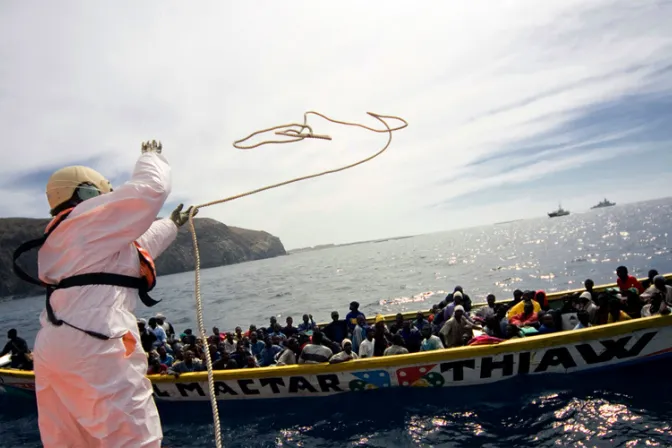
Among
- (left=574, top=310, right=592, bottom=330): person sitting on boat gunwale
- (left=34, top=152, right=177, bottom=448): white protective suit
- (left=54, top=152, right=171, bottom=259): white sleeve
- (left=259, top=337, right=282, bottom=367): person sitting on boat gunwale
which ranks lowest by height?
(left=259, top=337, right=282, bottom=367): person sitting on boat gunwale

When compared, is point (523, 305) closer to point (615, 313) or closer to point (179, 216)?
point (615, 313)

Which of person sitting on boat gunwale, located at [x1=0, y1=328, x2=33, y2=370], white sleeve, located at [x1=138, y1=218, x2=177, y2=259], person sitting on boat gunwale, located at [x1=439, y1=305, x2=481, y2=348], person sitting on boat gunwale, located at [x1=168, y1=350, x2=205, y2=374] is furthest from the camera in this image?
person sitting on boat gunwale, located at [x1=0, y1=328, x2=33, y2=370]

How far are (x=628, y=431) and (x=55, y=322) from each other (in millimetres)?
6728

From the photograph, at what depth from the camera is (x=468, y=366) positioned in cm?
718

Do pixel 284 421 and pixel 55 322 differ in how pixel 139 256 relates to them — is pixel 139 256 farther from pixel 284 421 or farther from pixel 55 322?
pixel 284 421

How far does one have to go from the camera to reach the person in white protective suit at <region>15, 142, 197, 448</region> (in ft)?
6.54

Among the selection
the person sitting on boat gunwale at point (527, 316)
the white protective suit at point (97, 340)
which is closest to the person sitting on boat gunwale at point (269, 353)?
the person sitting on boat gunwale at point (527, 316)

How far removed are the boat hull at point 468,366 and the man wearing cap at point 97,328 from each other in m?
5.74

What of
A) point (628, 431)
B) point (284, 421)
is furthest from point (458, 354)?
point (284, 421)

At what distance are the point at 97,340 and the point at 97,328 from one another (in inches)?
2.7

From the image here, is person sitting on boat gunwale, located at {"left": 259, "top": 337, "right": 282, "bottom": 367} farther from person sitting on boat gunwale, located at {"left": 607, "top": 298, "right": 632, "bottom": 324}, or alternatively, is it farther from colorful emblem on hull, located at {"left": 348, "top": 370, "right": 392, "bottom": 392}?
person sitting on boat gunwale, located at {"left": 607, "top": 298, "right": 632, "bottom": 324}

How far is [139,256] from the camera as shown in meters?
2.28

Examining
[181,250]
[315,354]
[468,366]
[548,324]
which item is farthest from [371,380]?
[181,250]

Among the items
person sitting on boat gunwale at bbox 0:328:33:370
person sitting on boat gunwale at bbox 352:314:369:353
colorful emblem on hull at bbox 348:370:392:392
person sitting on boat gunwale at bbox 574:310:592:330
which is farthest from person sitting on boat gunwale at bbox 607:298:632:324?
person sitting on boat gunwale at bbox 0:328:33:370
